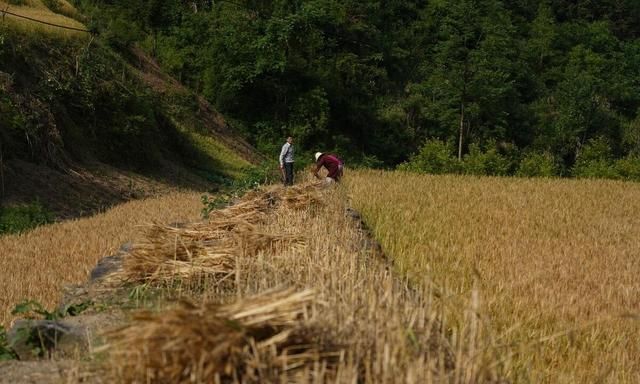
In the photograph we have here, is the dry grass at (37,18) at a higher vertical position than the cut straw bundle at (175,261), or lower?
higher

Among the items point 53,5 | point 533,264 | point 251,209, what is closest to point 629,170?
point 53,5

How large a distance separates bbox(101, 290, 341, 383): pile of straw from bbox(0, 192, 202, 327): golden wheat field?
3434 millimetres

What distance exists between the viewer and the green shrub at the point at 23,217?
1291 centimetres

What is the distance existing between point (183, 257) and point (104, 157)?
16566mm

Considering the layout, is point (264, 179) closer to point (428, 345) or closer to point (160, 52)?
point (428, 345)

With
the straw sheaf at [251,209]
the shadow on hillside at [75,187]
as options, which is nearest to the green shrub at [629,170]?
the shadow on hillside at [75,187]

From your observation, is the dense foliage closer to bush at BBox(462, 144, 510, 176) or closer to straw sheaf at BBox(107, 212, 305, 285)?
bush at BBox(462, 144, 510, 176)

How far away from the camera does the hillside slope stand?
53.3ft

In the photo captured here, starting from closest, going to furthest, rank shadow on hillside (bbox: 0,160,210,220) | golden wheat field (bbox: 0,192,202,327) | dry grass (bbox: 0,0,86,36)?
golden wheat field (bbox: 0,192,202,327)
shadow on hillside (bbox: 0,160,210,220)
dry grass (bbox: 0,0,86,36)

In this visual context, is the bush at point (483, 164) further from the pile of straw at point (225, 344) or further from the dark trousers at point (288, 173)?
the pile of straw at point (225, 344)

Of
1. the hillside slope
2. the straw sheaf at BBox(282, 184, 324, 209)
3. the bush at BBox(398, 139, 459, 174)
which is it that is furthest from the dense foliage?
the straw sheaf at BBox(282, 184, 324, 209)

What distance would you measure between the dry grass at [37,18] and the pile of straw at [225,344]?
19235 mm

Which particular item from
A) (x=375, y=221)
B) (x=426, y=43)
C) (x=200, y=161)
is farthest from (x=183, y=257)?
(x=426, y=43)

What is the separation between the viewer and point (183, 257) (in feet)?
17.5
